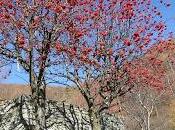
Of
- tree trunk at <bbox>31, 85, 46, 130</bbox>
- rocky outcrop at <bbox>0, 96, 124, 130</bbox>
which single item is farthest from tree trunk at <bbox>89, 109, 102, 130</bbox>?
tree trunk at <bbox>31, 85, 46, 130</bbox>

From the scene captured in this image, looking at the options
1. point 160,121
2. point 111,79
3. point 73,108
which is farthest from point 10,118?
point 160,121

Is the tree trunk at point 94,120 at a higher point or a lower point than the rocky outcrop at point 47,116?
lower

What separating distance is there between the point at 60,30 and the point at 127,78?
19.5 ft

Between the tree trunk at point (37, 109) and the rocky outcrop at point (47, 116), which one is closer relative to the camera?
the tree trunk at point (37, 109)

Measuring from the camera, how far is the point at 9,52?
2008 cm

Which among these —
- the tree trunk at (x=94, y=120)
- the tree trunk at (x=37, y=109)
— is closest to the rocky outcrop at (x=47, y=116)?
the tree trunk at (x=94, y=120)

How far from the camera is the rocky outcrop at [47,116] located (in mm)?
24719

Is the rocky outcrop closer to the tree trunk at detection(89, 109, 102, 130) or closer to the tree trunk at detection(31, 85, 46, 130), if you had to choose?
the tree trunk at detection(89, 109, 102, 130)

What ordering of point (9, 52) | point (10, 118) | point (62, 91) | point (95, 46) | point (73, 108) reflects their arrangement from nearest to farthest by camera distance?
point (9, 52) → point (95, 46) → point (10, 118) → point (73, 108) → point (62, 91)

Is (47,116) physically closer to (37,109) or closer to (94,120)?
(94,120)

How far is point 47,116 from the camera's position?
2561cm

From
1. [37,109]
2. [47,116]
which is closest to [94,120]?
[47,116]

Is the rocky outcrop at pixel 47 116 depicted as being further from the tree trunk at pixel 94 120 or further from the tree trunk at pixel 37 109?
the tree trunk at pixel 37 109

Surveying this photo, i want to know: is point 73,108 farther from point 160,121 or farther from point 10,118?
point 160,121
